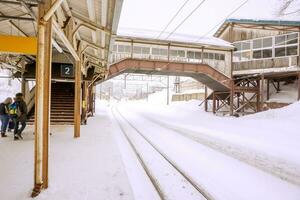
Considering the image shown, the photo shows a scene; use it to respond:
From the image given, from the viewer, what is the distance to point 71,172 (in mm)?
5707

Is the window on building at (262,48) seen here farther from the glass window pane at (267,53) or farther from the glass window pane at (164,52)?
the glass window pane at (164,52)

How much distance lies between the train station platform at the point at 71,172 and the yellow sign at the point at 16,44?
9.43 ft

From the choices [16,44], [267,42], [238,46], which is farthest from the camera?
[238,46]

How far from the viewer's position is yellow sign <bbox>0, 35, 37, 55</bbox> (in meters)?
7.19

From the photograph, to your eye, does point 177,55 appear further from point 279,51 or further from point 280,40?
point 280,40

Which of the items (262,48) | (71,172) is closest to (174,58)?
(262,48)

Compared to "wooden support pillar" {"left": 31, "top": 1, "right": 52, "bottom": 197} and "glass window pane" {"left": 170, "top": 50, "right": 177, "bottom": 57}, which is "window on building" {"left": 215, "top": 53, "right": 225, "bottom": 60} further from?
"wooden support pillar" {"left": 31, "top": 1, "right": 52, "bottom": 197}

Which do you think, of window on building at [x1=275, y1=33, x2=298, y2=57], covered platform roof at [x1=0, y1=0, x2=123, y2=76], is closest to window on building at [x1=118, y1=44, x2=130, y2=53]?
covered platform roof at [x1=0, y1=0, x2=123, y2=76]

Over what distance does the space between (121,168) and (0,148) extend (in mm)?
4336

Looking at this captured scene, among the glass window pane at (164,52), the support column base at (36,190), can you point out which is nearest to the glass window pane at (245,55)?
the glass window pane at (164,52)

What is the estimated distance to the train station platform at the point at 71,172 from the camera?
14.9 ft

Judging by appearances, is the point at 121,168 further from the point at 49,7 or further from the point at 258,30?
the point at 258,30

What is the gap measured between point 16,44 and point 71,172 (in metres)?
4.00

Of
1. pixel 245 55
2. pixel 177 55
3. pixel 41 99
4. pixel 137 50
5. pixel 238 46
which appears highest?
pixel 238 46
